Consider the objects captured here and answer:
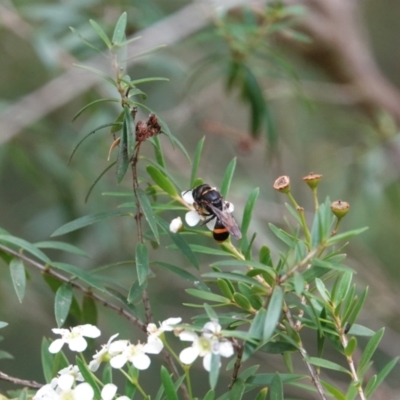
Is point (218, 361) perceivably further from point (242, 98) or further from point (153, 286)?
point (153, 286)

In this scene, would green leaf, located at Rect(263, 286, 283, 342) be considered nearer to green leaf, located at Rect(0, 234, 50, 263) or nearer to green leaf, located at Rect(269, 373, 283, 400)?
green leaf, located at Rect(269, 373, 283, 400)

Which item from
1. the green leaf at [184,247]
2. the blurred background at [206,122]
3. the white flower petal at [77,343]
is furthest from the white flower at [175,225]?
the blurred background at [206,122]

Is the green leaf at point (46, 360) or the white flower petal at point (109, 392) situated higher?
the white flower petal at point (109, 392)

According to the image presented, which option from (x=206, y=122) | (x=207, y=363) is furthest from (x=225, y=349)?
(x=206, y=122)

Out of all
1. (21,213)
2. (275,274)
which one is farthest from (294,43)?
(275,274)

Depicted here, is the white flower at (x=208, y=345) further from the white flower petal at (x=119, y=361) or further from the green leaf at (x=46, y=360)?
the green leaf at (x=46, y=360)

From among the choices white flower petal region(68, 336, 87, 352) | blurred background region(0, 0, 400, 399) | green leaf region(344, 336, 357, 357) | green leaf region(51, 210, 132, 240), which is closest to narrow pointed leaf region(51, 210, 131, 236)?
green leaf region(51, 210, 132, 240)

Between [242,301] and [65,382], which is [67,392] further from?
[242,301]
